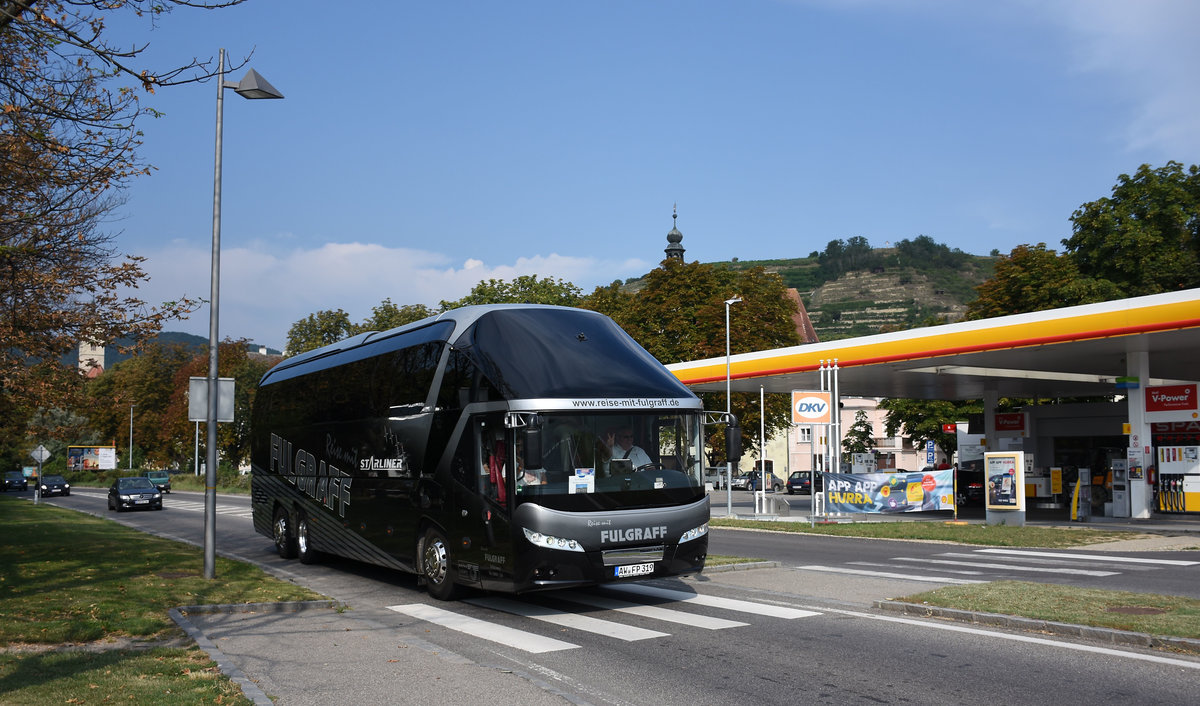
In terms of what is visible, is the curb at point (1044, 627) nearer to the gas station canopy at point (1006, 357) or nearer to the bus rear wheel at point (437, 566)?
the bus rear wheel at point (437, 566)

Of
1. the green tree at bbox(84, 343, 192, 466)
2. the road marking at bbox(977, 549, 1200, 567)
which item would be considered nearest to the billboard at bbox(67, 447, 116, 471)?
A: the green tree at bbox(84, 343, 192, 466)

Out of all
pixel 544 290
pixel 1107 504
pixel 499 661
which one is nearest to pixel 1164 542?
pixel 1107 504

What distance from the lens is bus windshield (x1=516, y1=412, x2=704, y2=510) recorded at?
10828 mm

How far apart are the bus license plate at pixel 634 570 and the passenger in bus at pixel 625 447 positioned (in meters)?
1.08

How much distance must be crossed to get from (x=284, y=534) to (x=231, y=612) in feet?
26.3

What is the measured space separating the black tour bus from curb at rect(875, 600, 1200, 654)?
7.84 ft

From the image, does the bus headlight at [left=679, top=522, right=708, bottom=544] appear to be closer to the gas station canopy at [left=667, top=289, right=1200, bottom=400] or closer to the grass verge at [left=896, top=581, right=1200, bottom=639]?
the grass verge at [left=896, top=581, right=1200, bottom=639]

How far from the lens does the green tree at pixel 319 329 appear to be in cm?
8194

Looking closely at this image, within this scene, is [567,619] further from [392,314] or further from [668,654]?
[392,314]

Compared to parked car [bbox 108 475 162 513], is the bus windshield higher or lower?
higher

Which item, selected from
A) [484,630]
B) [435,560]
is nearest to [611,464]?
[484,630]

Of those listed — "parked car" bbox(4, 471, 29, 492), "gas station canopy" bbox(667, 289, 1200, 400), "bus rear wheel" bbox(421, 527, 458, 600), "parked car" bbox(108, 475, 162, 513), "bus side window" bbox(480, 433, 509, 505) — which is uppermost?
"gas station canopy" bbox(667, 289, 1200, 400)

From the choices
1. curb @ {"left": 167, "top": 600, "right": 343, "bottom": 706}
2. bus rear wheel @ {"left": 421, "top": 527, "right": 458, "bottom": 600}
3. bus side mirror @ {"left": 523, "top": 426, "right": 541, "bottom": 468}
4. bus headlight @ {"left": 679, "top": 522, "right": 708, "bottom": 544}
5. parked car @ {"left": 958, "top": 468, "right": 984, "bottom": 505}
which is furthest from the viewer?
parked car @ {"left": 958, "top": 468, "right": 984, "bottom": 505}

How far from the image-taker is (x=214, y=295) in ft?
47.5
